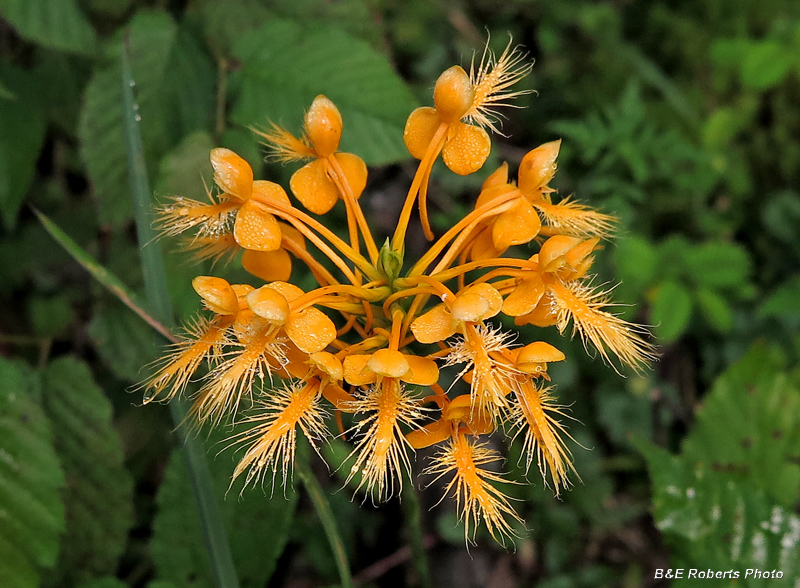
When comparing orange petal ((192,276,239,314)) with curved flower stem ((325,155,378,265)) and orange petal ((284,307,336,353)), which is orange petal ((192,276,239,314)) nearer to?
orange petal ((284,307,336,353))

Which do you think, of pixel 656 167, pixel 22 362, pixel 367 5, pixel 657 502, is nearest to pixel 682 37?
pixel 656 167

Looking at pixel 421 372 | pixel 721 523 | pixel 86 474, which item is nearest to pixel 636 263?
pixel 721 523

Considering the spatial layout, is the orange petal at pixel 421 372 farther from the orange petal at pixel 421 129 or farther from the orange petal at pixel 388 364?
the orange petal at pixel 421 129

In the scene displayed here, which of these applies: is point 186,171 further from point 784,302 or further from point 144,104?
point 784,302

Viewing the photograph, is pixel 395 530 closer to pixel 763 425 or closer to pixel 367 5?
pixel 763 425

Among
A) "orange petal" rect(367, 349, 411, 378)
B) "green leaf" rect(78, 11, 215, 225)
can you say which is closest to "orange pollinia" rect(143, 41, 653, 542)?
"orange petal" rect(367, 349, 411, 378)

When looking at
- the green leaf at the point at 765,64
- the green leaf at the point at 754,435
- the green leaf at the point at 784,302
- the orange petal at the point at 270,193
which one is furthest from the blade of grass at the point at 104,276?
the green leaf at the point at 765,64

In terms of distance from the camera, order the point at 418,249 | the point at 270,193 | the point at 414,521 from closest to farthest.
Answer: the point at 270,193
the point at 414,521
the point at 418,249
